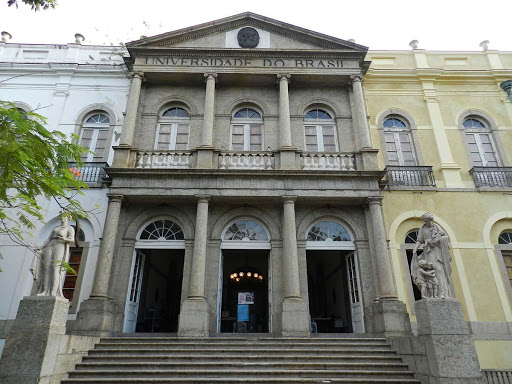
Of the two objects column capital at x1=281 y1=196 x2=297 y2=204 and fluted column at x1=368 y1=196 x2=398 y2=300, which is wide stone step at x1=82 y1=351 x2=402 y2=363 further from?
column capital at x1=281 y1=196 x2=297 y2=204

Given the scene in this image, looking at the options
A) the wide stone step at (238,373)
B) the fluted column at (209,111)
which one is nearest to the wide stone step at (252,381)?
the wide stone step at (238,373)

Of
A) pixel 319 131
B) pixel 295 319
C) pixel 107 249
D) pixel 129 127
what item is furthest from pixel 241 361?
pixel 319 131

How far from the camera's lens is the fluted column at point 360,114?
11.4 m

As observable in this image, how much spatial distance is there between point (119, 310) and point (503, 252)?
11825mm

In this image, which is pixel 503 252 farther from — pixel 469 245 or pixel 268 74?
pixel 268 74

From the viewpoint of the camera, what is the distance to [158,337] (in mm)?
8617

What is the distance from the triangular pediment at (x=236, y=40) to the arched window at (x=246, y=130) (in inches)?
95.7

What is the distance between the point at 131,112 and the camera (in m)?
11.6

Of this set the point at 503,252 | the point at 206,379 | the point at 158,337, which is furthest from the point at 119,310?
the point at 503,252

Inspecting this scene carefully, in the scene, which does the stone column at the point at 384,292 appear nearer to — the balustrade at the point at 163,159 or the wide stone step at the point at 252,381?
the wide stone step at the point at 252,381

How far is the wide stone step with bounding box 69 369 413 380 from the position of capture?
6.94 m

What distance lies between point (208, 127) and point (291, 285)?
5.63m

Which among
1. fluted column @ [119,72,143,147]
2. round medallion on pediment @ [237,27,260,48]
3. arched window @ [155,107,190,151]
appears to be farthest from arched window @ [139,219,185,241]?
round medallion on pediment @ [237,27,260,48]

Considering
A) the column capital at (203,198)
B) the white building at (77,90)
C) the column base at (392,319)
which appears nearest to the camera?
the column base at (392,319)
